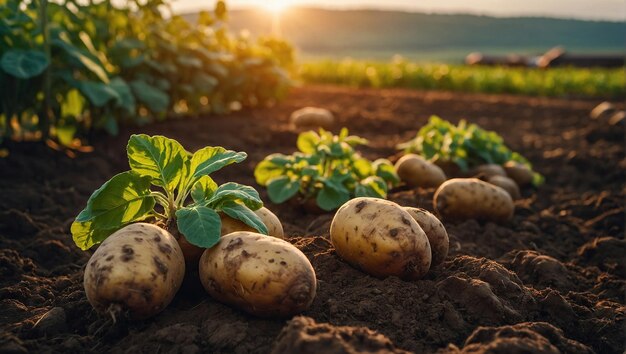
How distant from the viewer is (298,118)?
7863mm

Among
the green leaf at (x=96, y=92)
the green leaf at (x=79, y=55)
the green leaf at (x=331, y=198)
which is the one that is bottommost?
the green leaf at (x=331, y=198)

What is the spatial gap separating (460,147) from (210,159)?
3.15 metres

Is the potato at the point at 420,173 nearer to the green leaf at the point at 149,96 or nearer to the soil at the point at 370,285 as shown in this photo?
the soil at the point at 370,285

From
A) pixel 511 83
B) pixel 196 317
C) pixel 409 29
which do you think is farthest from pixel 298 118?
pixel 409 29

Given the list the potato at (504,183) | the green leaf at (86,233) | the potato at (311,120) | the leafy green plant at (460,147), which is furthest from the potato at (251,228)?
the potato at (311,120)

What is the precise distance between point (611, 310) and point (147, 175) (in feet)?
7.76

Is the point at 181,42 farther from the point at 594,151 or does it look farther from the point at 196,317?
the point at 196,317

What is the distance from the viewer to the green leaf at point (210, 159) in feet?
9.00

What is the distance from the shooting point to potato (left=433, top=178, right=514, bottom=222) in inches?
167

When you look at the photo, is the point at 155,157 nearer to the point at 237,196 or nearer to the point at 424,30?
the point at 237,196

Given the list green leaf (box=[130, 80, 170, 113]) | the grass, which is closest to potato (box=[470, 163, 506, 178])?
green leaf (box=[130, 80, 170, 113])

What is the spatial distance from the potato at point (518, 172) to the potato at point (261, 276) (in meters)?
3.71

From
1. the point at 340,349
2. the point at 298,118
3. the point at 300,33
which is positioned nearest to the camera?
the point at 340,349

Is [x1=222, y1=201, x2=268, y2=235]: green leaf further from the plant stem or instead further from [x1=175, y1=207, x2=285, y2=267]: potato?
the plant stem
